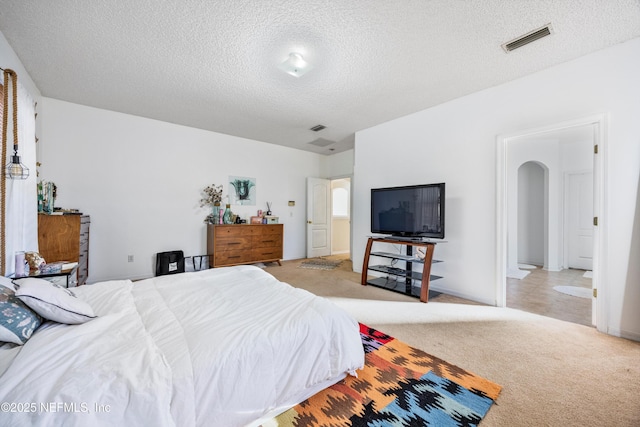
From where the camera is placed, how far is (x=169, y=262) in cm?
415

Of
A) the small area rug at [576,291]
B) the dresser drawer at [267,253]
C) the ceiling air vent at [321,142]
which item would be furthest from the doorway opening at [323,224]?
the small area rug at [576,291]

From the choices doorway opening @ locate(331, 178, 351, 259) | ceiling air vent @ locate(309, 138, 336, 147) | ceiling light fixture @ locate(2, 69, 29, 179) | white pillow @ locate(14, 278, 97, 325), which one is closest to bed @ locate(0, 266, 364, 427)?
white pillow @ locate(14, 278, 97, 325)

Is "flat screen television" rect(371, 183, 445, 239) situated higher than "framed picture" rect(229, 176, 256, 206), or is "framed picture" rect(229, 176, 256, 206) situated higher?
"framed picture" rect(229, 176, 256, 206)

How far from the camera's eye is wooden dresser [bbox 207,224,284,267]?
446 centimetres

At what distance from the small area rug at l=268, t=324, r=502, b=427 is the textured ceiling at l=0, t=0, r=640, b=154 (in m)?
2.61

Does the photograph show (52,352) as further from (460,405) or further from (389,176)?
(389,176)

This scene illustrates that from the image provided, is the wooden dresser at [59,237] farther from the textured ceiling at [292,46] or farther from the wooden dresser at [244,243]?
the wooden dresser at [244,243]

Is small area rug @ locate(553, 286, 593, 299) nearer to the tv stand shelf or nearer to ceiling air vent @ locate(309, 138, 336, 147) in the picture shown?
the tv stand shelf

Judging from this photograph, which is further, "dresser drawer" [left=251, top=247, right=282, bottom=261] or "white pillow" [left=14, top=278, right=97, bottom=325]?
"dresser drawer" [left=251, top=247, right=282, bottom=261]

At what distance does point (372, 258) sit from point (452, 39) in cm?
324

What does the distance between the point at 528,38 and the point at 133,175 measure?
17.1 ft

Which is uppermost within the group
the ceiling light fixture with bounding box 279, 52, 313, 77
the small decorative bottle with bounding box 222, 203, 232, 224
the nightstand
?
the ceiling light fixture with bounding box 279, 52, 313, 77

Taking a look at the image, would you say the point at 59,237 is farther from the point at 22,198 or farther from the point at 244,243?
the point at 244,243

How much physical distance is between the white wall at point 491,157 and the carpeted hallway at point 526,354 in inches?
17.1
